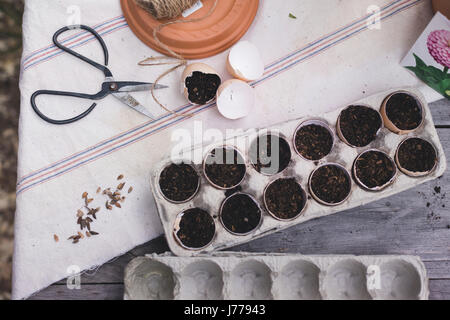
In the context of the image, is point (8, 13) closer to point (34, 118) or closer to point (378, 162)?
point (34, 118)

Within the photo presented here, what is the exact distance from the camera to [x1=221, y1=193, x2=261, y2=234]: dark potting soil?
2.81ft

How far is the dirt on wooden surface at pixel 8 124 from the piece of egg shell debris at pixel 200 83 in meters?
0.56

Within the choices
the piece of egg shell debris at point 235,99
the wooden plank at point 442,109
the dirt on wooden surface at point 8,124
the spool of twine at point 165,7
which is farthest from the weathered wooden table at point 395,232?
the spool of twine at point 165,7

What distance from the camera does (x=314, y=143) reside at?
876mm

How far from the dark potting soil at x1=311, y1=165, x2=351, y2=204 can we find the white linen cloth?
0.59 feet

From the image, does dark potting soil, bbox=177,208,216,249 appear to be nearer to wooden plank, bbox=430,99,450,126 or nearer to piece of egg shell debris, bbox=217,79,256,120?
piece of egg shell debris, bbox=217,79,256,120

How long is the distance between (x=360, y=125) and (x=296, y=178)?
19 cm

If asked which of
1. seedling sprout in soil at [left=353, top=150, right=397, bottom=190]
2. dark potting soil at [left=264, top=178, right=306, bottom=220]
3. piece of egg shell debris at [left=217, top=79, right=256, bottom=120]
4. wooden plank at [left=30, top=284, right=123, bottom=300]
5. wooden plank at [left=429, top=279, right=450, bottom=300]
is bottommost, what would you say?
wooden plank at [left=429, top=279, right=450, bottom=300]

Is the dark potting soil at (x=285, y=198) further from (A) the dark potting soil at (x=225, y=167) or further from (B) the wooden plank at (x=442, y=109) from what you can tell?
(B) the wooden plank at (x=442, y=109)

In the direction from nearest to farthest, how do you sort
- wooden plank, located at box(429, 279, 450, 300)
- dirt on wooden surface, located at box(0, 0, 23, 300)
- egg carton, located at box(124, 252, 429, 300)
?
egg carton, located at box(124, 252, 429, 300)
wooden plank, located at box(429, 279, 450, 300)
dirt on wooden surface, located at box(0, 0, 23, 300)

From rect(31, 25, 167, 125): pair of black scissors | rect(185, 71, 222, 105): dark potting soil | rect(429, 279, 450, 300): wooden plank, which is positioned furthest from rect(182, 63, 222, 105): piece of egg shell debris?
rect(429, 279, 450, 300): wooden plank

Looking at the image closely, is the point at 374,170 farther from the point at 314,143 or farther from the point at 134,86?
the point at 134,86

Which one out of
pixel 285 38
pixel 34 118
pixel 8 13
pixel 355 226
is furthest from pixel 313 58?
pixel 8 13

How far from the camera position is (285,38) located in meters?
0.97
